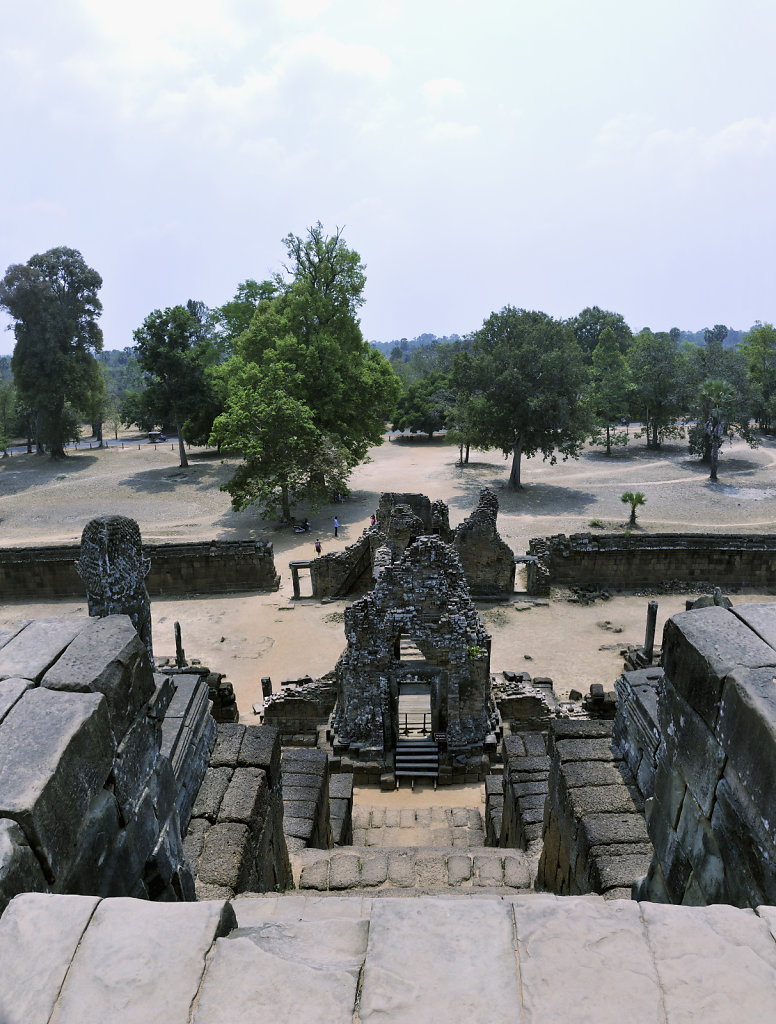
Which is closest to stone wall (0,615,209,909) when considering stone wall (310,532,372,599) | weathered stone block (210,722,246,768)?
weathered stone block (210,722,246,768)

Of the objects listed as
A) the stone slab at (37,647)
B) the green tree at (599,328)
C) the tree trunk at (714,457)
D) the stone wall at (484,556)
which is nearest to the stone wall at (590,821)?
the stone slab at (37,647)

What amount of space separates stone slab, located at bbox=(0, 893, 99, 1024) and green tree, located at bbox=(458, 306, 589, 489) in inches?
1078

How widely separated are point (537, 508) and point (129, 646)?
26138mm

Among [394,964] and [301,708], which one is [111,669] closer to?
[394,964]

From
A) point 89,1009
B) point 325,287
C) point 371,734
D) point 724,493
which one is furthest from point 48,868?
point 724,493

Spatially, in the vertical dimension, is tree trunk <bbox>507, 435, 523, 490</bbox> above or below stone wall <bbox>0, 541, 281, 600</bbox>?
above

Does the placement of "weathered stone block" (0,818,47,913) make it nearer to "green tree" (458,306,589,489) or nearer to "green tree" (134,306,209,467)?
"green tree" (458,306,589,489)

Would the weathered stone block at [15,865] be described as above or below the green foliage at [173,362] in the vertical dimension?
below

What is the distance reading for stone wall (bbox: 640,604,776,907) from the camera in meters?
2.36

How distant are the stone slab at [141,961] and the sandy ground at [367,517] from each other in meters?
10.6

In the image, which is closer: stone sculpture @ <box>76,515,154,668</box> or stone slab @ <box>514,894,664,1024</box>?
stone slab @ <box>514,894,664,1024</box>

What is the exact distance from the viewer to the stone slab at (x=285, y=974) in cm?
170

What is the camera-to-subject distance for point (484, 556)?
1738 cm

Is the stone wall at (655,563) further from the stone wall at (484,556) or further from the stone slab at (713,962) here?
the stone slab at (713,962)
